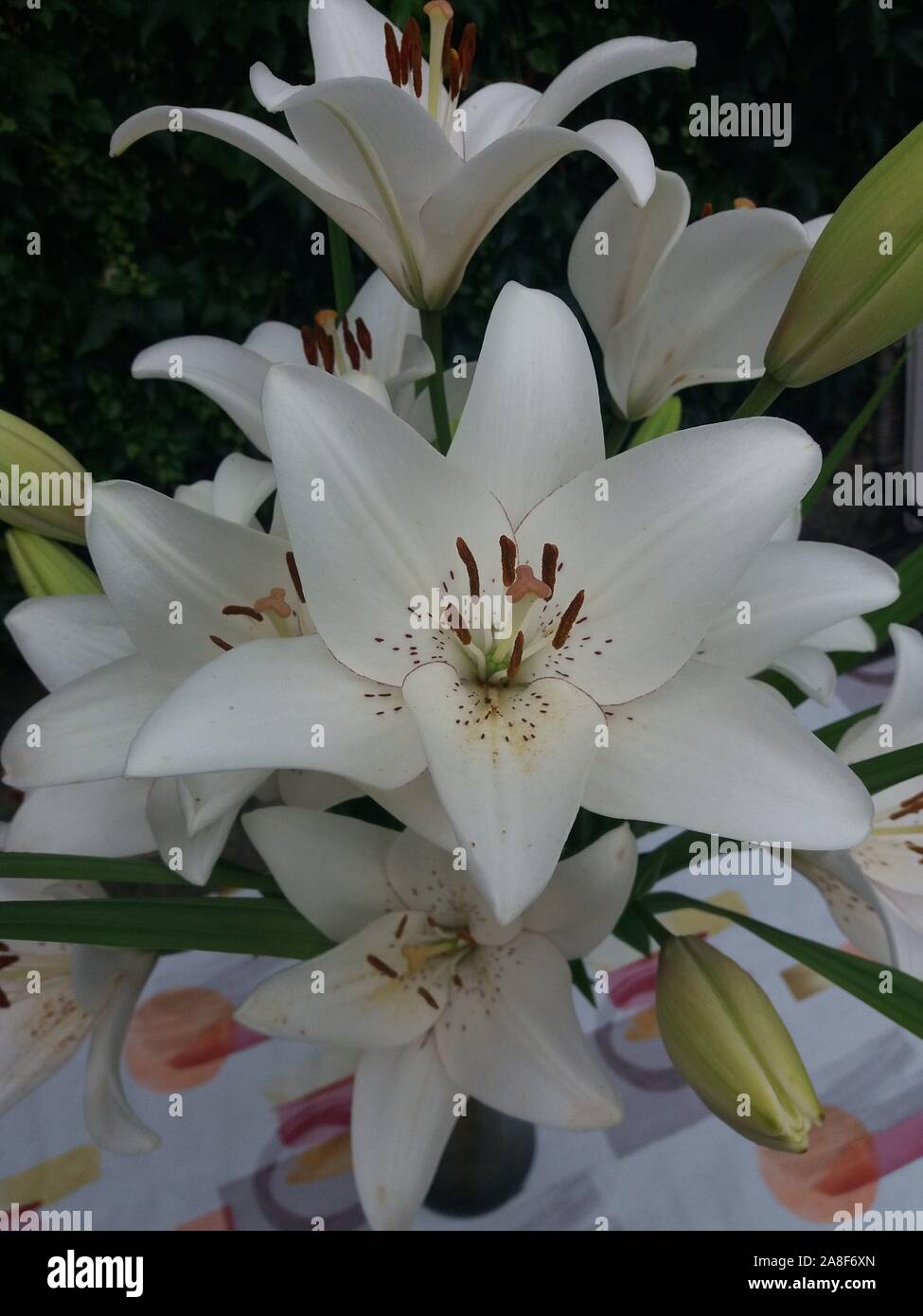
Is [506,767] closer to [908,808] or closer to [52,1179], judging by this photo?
[908,808]

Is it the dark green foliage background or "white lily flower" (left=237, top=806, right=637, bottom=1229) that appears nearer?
"white lily flower" (left=237, top=806, right=637, bottom=1229)

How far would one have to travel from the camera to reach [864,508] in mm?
1828

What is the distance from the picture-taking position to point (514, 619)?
1.19ft

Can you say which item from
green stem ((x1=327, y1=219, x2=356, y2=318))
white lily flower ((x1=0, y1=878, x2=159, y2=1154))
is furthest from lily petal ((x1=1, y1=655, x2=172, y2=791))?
green stem ((x1=327, y1=219, x2=356, y2=318))

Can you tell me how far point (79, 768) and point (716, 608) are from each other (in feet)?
0.74

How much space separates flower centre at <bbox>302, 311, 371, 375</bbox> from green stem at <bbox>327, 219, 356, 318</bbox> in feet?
0.04

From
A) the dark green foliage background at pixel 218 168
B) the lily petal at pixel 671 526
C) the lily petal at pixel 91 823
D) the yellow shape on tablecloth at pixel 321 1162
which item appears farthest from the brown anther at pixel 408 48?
the dark green foliage background at pixel 218 168

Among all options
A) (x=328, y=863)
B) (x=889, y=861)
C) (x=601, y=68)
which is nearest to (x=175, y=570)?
(x=328, y=863)

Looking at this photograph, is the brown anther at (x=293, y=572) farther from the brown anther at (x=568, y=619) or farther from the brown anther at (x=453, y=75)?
the brown anther at (x=453, y=75)

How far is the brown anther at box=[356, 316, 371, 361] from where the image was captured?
47cm

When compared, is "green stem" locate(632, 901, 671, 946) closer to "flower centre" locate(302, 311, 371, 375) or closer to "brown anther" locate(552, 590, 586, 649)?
"brown anther" locate(552, 590, 586, 649)

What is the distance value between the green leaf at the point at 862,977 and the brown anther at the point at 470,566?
19 centimetres

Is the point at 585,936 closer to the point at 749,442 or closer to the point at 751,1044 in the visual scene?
the point at 751,1044

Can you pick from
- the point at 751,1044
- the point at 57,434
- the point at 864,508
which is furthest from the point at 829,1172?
the point at 864,508
